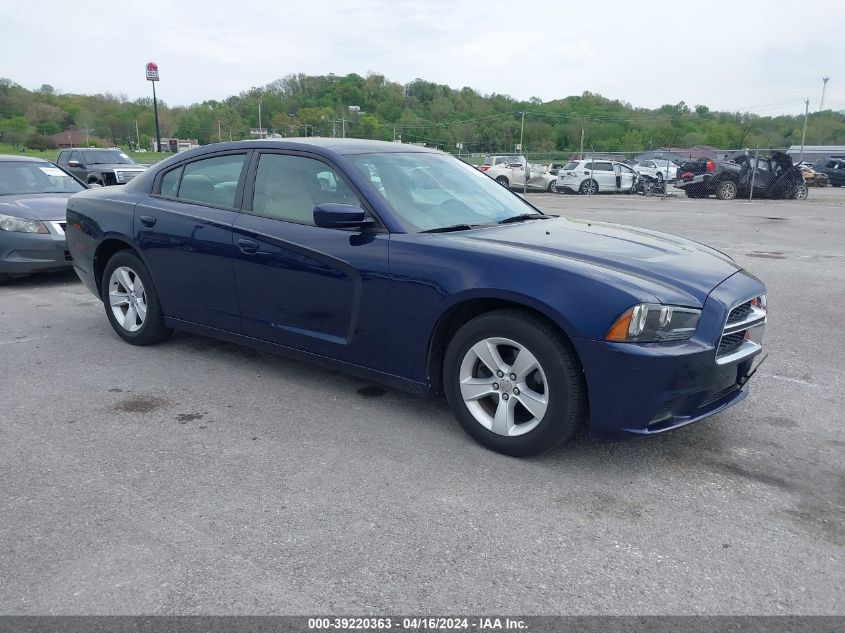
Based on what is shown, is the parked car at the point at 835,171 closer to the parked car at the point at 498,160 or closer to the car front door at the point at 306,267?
the parked car at the point at 498,160

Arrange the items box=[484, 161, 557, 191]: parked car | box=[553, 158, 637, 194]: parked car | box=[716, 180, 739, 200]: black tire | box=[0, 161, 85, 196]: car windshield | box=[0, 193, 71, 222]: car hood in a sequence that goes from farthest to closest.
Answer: box=[484, 161, 557, 191]: parked car
box=[553, 158, 637, 194]: parked car
box=[716, 180, 739, 200]: black tire
box=[0, 161, 85, 196]: car windshield
box=[0, 193, 71, 222]: car hood

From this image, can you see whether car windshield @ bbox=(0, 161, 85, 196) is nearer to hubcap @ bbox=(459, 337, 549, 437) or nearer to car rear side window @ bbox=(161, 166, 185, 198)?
car rear side window @ bbox=(161, 166, 185, 198)

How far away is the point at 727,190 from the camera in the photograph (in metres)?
24.1

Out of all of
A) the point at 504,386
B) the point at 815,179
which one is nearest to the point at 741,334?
the point at 504,386

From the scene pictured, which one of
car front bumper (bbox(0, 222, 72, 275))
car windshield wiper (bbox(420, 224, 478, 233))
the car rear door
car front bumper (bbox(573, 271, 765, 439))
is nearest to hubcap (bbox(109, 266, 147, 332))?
car windshield wiper (bbox(420, 224, 478, 233))

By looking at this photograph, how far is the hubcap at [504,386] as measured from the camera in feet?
11.2

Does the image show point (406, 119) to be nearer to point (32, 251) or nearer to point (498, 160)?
point (498, 160)

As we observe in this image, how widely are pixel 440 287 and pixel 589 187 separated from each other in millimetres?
25680

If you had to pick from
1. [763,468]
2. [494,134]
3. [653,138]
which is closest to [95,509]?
[763,468]

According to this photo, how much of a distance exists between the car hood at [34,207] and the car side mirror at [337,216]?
17.4 ft

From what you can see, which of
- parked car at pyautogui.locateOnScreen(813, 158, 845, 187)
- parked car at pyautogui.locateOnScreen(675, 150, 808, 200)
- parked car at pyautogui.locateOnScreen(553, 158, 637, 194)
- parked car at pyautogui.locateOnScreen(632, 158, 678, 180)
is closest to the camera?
parked car at pyautogui.locateOnScreen(675, 150, 808, 200)

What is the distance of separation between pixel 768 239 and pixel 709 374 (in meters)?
10.9

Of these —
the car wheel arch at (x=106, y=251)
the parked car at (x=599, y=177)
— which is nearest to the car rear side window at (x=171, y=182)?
the car wheel arch at (x=106, y=251)

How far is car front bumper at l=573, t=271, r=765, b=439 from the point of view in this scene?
313cm
